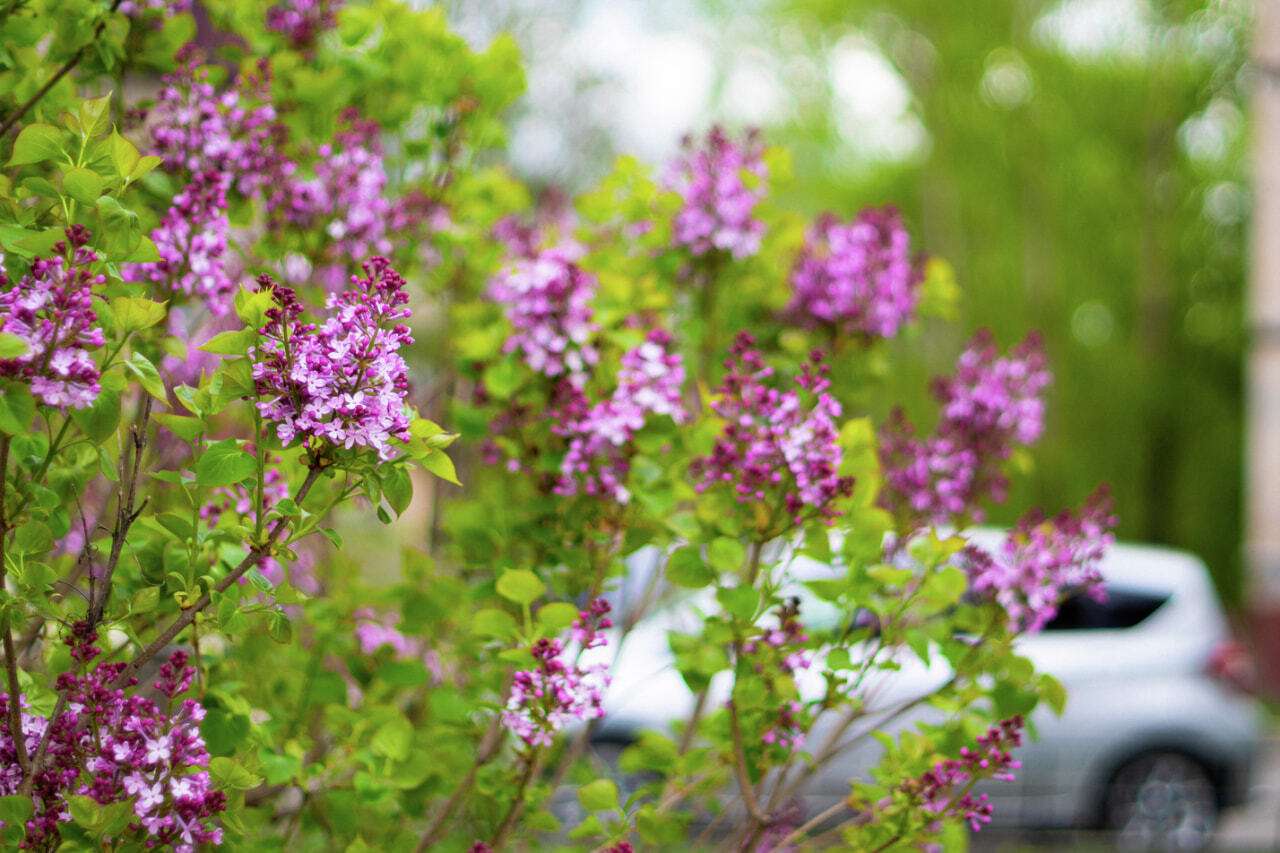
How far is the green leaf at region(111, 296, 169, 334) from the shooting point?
160 cm

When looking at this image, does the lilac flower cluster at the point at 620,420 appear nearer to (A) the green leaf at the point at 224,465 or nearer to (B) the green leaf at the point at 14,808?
(A) the green leaf at the point at 224,465

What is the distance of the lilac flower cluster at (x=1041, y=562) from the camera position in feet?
8.11

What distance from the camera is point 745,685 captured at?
2.29m

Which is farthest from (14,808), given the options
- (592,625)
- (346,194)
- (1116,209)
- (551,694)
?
(1116,209)

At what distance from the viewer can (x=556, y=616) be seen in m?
2.07

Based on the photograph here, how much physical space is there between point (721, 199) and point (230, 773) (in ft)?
6.31

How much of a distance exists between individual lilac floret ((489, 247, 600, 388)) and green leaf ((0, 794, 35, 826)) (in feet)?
4.22

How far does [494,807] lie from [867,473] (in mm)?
1112

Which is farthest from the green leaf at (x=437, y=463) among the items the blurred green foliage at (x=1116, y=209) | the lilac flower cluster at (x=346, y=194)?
the blurred green foliage at (x=1116, y=209)

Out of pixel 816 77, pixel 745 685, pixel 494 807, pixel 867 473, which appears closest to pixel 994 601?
pixel 867 473

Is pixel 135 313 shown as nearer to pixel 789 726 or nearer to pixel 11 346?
pixel 11 346

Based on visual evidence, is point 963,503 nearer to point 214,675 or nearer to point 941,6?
point 214,675

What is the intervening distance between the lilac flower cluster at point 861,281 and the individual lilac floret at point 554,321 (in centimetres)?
82

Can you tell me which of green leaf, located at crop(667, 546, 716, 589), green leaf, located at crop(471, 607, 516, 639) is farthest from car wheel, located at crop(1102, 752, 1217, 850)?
green leaf, located at crop(471, 607, 516, 639)
